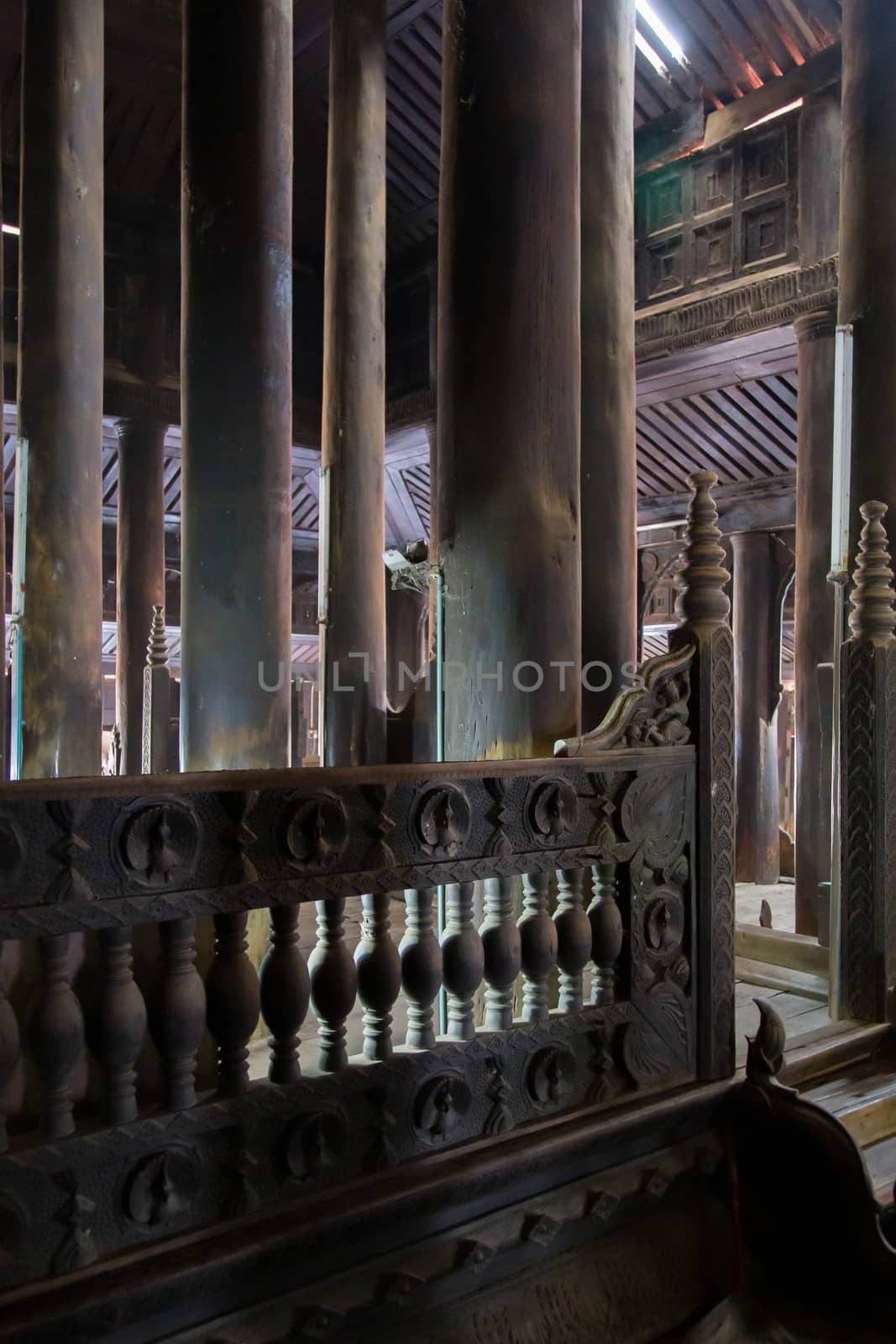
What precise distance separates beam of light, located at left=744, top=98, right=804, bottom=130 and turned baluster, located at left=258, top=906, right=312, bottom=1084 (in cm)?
846

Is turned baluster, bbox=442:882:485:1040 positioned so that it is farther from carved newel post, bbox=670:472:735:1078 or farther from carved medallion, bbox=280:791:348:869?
carved newel post, bbox=670:472:735:1078

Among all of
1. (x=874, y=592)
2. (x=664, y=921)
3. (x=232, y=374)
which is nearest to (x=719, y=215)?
(x=232, y=374)

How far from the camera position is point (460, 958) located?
183 centimetres

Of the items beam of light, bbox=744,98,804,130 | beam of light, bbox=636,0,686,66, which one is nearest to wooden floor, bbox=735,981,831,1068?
beam of light, bbox=744,98,804,130

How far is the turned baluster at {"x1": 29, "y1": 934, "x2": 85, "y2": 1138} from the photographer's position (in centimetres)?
132

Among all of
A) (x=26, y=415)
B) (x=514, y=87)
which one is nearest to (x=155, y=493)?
(x=26, y=415)

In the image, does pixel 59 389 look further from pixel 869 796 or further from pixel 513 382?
pixel 869 796

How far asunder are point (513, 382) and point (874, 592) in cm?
142

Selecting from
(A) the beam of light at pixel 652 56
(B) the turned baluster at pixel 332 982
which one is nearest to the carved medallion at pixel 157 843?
(B) the turned baluster at pixel 332 982

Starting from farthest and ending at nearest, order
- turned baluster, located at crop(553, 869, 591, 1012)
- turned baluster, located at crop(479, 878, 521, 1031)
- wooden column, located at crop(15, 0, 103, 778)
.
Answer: wooden column, located at crop(15, 0, 103, 778), turned baluster, located at crop(553, 869, 591, 1012), turned baluster, located at crop(479, 878, 521, 1031)

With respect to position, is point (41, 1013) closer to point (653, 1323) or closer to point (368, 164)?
point (653, 1323)

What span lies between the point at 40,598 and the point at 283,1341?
4956mm

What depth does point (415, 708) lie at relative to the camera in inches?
244

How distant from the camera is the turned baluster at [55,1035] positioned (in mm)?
1324
